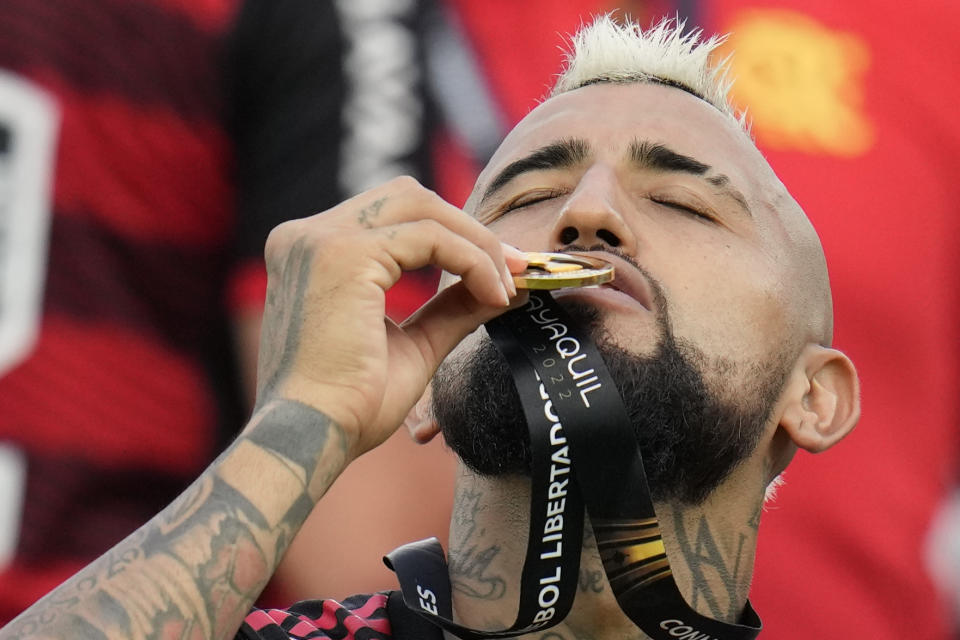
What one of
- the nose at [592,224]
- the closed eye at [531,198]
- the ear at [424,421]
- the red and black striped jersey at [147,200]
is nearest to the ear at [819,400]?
the nose at [592,224]

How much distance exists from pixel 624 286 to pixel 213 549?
0.88m

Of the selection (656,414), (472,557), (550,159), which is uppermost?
(550,159)

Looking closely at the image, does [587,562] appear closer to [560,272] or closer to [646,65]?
[560,272]

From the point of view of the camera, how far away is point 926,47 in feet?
16.2

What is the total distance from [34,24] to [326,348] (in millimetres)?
1938

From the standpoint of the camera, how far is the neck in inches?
103

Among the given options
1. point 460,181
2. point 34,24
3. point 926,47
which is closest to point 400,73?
point 460,181

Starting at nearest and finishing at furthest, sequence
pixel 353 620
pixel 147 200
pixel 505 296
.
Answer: pixel 505 296 → pixel 353 620 → pixel 147 200

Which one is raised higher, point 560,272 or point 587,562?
point 560,272

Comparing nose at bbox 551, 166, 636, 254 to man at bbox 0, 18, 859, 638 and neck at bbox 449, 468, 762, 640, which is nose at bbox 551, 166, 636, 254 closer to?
man at bbox 0, 18, 859, 638

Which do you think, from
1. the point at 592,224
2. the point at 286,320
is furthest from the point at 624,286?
the point at 286,320

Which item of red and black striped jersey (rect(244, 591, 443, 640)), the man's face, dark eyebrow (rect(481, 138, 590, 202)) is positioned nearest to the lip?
the man's face

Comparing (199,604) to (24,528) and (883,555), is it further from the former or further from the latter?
(883,555)

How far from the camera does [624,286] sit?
256 centimetres
